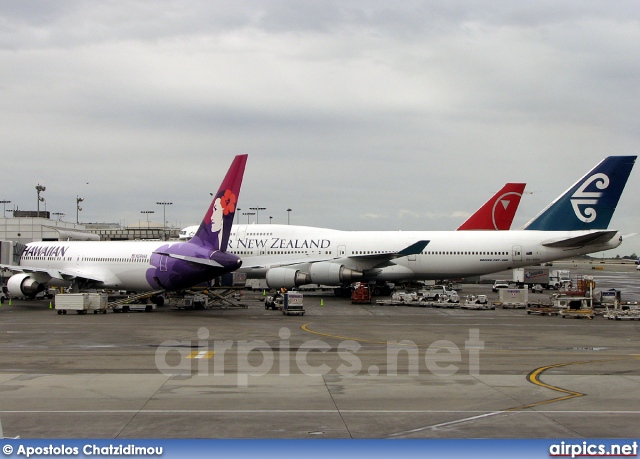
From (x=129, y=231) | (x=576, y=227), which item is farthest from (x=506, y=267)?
(x=129, y=231)

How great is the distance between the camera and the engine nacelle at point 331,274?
5316cm

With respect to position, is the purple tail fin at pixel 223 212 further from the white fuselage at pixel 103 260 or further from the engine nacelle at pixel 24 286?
the engine nacelle at pixel 24 286

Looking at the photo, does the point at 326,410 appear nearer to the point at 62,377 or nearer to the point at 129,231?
the point at 62,377

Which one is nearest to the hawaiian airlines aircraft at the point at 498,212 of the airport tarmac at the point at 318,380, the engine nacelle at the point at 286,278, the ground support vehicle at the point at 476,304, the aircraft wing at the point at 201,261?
the engine nacelle at the point at 286,278

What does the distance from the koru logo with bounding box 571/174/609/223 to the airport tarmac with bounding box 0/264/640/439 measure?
22754mm

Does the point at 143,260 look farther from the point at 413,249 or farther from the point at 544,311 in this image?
the point at 544,311

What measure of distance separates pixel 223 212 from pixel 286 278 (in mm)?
12976

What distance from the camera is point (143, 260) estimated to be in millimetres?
45281

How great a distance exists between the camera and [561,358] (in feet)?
75.7

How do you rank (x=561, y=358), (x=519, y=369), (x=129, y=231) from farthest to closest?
(x=129, y=231), (x=561, y=358), (x=519, y=369)

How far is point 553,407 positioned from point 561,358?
8.67 m

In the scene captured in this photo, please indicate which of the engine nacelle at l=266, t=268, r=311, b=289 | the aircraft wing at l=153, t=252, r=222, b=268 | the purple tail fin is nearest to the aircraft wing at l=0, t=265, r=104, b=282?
the aircraft wing at l=153, t=252, r=222, b=268

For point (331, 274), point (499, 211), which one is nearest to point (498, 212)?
point (499, 211)

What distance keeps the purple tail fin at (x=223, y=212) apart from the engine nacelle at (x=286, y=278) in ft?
39.1
